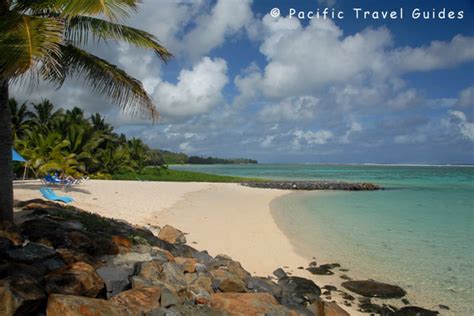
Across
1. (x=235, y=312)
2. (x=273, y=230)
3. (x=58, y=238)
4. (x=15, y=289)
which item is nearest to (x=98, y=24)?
(x=58, y=238)

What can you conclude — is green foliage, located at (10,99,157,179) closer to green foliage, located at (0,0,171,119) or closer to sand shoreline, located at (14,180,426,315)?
sand shoreline, located at (14,180,426,315)

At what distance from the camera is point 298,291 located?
6398 millimetres

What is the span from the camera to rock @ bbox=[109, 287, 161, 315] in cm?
394

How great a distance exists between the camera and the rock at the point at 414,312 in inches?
230

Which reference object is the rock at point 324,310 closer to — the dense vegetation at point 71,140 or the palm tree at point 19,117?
the dense vegetation at point 71,140

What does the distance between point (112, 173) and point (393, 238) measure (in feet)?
103

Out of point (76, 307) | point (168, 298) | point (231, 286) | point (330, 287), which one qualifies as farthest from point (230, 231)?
point (76, 307)

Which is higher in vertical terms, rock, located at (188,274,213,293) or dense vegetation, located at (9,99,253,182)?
dense vegetation, located at (9,99,253,182)

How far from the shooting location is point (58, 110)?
36.8 metres

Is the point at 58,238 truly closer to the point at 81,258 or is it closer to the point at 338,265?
the point at 81,258

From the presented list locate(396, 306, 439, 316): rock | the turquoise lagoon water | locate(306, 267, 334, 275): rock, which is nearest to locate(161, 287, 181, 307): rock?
locate(396, 306, 439, 316): rock

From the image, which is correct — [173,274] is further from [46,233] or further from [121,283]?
[46,233]

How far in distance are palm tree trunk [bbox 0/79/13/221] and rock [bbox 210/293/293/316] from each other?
13.1 feet

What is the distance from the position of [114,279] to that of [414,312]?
16.5 feet
